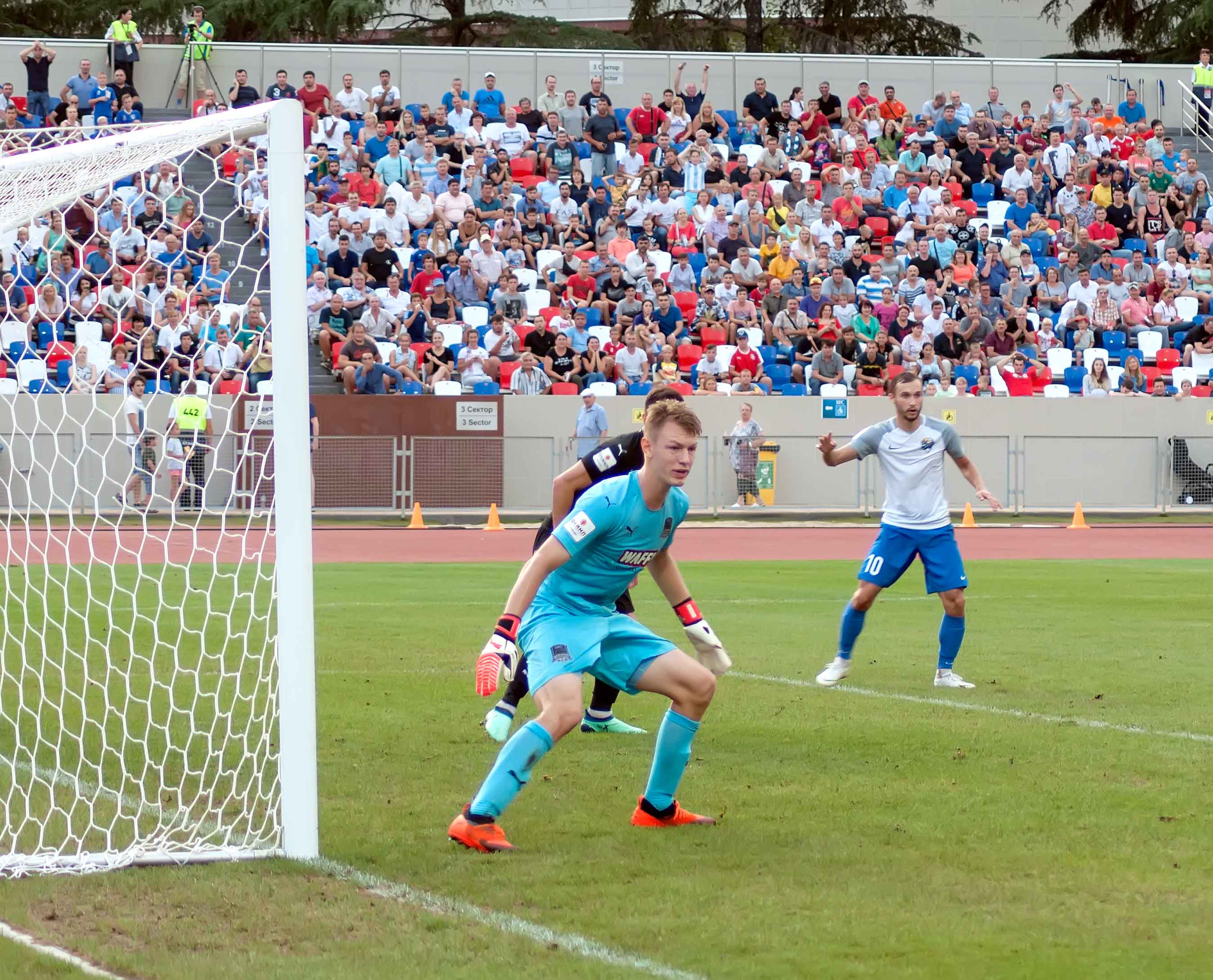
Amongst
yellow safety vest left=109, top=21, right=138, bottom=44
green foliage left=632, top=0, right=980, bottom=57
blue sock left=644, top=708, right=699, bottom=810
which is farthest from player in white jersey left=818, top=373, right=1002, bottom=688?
green foliage left=632, top=0, right=980, bottom=57

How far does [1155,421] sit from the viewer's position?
2916 centimetres

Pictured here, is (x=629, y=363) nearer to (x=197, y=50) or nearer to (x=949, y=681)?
(x=197, y=50)

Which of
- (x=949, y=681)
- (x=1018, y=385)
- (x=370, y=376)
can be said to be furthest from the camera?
(x=1018, y=385)

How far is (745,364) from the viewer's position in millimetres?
28672

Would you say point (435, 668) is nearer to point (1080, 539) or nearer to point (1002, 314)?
point (1080, 539)

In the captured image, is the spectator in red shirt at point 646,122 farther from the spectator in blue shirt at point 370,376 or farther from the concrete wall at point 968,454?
the spectator in blue shirt at point 370,376

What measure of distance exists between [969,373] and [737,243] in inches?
202

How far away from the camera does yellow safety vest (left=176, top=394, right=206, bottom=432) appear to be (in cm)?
1534

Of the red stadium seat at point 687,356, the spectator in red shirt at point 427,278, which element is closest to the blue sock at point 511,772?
the red stadium seat at point 687,356

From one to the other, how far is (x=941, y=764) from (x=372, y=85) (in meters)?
30.0

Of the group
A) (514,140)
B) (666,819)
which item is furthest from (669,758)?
(514,140)

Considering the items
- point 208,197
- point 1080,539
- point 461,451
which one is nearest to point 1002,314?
point 1080,539

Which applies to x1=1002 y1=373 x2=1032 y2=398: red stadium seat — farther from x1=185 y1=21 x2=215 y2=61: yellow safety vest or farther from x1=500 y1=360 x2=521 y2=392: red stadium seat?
x1=185 y1=21 x2=215 y2=61: yellow safety vest

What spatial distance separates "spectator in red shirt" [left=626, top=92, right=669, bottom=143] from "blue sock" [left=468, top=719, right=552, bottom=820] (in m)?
28.7
